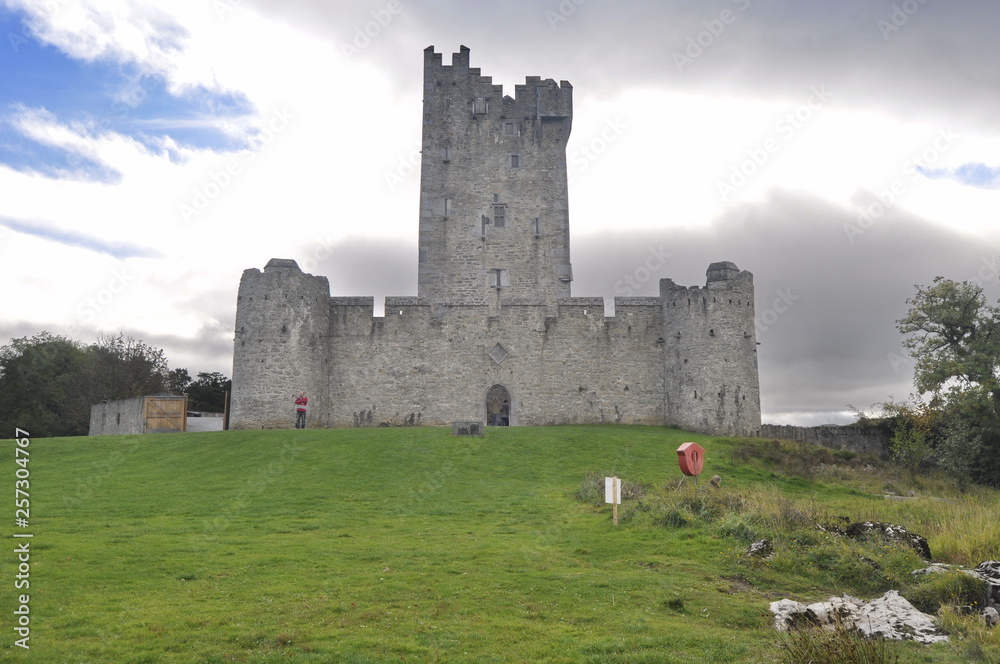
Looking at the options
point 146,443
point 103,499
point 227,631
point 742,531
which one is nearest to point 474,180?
point 146,443

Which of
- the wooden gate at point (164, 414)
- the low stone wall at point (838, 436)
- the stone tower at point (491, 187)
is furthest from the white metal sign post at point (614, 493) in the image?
the stone tower at point (491, 187)

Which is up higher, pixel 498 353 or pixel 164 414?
pixel 498 353

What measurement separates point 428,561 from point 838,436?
28205 millimetres

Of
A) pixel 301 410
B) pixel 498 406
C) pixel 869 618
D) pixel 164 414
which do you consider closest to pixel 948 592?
pixel 869 618

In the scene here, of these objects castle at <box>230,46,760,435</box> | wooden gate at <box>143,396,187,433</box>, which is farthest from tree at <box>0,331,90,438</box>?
castle at <box>230,46,760,435</box>

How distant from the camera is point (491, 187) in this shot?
145 feet

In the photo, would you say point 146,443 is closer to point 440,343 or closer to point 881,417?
point 440,343

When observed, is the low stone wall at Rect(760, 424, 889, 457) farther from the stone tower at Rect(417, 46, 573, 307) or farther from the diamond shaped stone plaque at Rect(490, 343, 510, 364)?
the stone tower at Rect(417, 46, 573, 307)

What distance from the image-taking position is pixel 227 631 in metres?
10.0

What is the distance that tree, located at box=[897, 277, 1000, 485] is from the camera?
32.2 metres

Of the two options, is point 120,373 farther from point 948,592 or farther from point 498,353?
point 948,592

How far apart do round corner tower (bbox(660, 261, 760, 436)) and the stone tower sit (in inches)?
357

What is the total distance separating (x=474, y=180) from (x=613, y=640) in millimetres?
36729

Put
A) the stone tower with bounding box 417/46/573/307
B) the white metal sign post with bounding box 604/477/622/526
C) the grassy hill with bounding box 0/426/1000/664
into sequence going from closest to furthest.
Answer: the grassy hill with bounding box 0/426/1000/664 < the white metal sign post with bounding box 604/477/622/526 < the stone tower with bounding box 417/46/573/307
